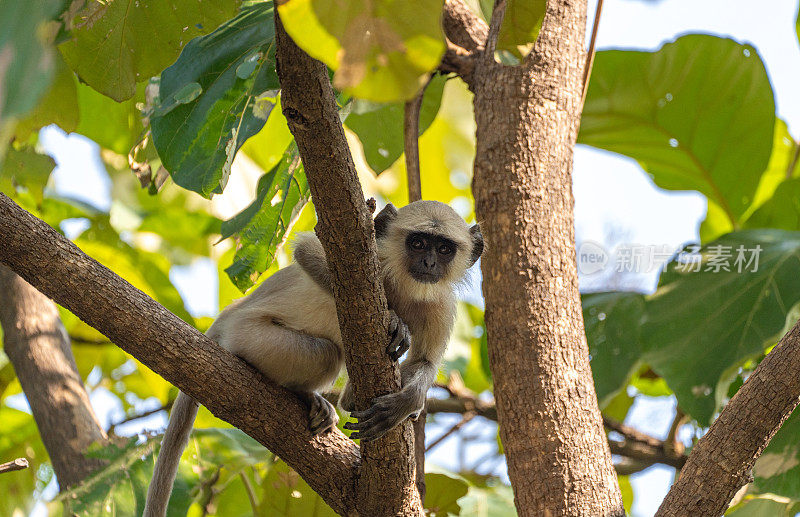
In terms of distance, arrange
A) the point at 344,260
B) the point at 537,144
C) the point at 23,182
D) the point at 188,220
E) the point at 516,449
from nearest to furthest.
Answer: the point at 344,260 → the point at 516,449 → the point at 537,144 → the point at 23,182 → the point at 188,220

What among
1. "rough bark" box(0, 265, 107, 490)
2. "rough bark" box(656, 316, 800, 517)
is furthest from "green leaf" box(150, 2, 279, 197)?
"rough bark" box(656, 316, 800, 517)

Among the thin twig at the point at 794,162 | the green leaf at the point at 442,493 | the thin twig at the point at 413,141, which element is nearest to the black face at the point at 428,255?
the thin twig at the point at 413,141

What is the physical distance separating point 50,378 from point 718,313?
3272mm

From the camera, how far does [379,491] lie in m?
2.58

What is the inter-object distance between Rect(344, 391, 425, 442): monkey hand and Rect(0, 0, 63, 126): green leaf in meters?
1.74

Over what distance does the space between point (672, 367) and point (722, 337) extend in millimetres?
274

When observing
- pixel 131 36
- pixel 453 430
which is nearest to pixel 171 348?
pixel 131 36

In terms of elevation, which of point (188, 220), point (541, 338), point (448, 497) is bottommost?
point (448, 497)

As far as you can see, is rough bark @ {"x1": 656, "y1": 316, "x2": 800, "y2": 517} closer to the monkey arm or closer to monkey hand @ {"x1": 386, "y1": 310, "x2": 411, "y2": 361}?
the monkey arm

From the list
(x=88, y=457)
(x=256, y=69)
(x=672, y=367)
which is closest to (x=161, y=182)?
(x=256, y=69)

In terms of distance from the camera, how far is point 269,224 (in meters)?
3.14

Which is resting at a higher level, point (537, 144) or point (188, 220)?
point (188, 220)

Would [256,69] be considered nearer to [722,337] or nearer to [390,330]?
[390,330]

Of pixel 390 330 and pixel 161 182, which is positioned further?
pixel 161 182
